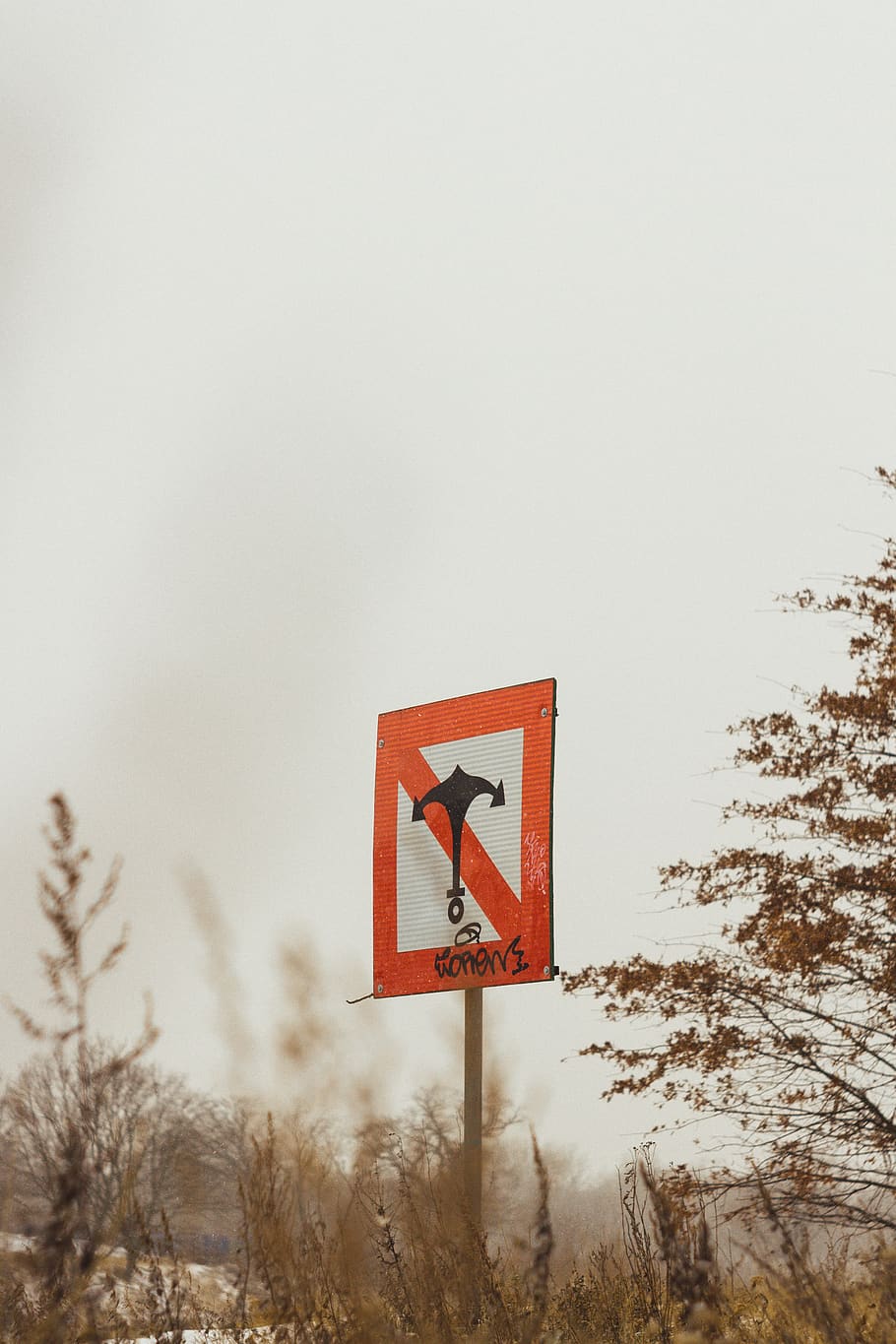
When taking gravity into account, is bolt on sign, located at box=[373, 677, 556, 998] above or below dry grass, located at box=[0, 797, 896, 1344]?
above

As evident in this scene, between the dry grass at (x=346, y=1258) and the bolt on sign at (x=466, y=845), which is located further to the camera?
the bolt on sign at (x=466, y=845)

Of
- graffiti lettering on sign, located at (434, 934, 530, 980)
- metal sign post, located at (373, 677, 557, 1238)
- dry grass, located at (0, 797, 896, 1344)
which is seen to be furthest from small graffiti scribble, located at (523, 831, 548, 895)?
dry grass, located at (0, 797, 896, 1344)

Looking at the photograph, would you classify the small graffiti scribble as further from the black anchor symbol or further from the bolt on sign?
the black anchor symbol

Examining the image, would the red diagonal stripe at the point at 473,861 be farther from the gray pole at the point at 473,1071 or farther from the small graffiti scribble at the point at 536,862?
the gray pole at the point at 473,1071

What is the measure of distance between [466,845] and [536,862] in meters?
0.52

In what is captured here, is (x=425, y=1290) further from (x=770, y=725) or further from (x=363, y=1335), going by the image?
(x=770, y=725)

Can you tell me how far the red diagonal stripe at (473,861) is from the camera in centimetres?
737

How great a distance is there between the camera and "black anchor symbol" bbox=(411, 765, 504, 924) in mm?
7617

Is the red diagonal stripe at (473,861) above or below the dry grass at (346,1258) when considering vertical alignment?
above

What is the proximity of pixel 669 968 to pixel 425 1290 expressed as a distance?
4383mm

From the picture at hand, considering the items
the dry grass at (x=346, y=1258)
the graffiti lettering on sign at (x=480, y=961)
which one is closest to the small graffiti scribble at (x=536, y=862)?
the graffiti lettering on sign at (x=480, y=961)

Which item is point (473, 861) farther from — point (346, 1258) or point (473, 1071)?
point (346, 1258)

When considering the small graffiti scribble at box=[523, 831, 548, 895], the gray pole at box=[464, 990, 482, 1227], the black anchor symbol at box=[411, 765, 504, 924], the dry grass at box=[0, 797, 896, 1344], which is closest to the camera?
the dry grass at box=[0, 797, 896, 1344]

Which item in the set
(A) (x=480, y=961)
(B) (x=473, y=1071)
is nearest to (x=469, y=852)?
(A) (x=480, y=961)
